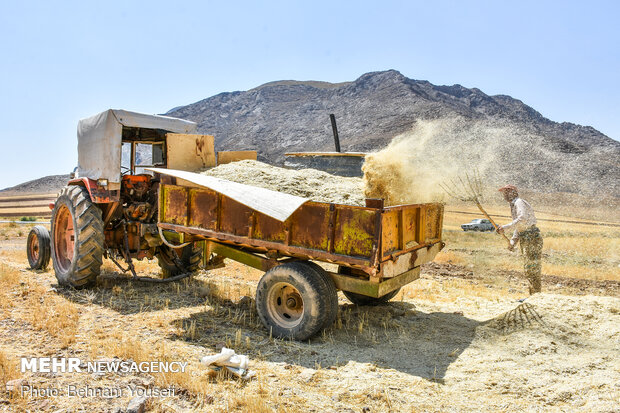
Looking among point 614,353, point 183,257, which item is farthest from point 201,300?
point 614,353

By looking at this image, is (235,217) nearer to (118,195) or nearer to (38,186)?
(118,195)

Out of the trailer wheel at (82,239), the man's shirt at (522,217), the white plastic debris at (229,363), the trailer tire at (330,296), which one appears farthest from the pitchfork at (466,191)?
the trailer wheel at (82,239)

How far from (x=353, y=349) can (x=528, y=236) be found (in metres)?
3.40

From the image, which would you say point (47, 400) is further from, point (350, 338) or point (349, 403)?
point (350, 338)

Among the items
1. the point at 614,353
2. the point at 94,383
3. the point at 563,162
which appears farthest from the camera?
the point at 563,162

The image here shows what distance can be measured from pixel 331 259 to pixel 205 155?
11.6 ft

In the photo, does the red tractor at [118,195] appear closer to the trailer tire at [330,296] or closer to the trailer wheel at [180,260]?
the trailer wheel at [180,260]

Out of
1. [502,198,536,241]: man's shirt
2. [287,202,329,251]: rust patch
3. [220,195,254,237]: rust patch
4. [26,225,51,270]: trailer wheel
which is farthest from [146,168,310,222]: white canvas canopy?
[26,225,51,270]: trailer wheel

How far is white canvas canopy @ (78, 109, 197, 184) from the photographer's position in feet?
22.4

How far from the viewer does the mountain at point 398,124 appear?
48.4 metres

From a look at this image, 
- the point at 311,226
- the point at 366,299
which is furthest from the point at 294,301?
the point at 366,299

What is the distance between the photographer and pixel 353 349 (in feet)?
16.0

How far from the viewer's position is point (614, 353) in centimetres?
454

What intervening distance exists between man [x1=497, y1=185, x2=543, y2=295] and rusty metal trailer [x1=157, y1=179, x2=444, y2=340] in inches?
53.3
